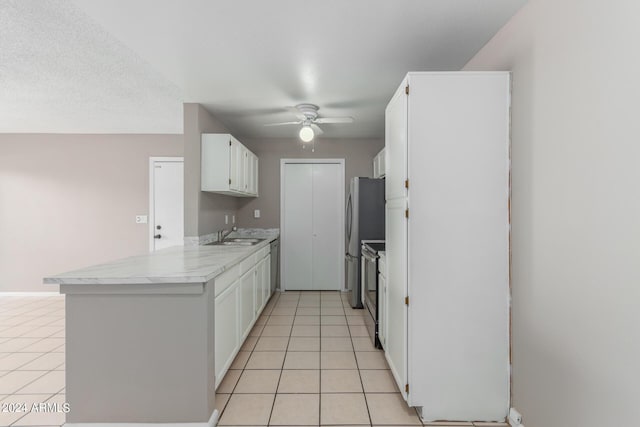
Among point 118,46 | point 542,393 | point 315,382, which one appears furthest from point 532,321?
point 118,46

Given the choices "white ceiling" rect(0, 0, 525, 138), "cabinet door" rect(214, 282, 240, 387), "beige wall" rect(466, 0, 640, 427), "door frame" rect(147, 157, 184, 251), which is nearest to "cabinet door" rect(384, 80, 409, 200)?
"white ceiling" rect(0, 0, 525, 138)

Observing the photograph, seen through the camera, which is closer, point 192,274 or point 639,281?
point 639,281

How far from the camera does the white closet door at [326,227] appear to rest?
16.3ft

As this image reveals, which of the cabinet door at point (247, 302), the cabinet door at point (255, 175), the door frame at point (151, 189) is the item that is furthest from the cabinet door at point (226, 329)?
the door frame at point (151, 189)

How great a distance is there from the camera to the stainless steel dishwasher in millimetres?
4535

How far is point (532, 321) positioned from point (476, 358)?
1.29 feet

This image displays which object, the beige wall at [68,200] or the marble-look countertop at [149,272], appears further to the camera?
the beige wall at [68,200]

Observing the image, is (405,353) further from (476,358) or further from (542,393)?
(542,393)

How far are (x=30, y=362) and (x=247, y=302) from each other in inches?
70.5

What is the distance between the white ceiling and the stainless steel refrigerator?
0.88 metres

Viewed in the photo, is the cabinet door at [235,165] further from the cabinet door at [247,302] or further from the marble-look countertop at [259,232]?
the marble-look countertop at [259,232]

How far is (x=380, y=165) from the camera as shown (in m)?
4.21

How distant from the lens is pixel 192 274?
1.82 metres

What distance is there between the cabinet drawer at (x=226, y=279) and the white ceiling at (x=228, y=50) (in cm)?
160
